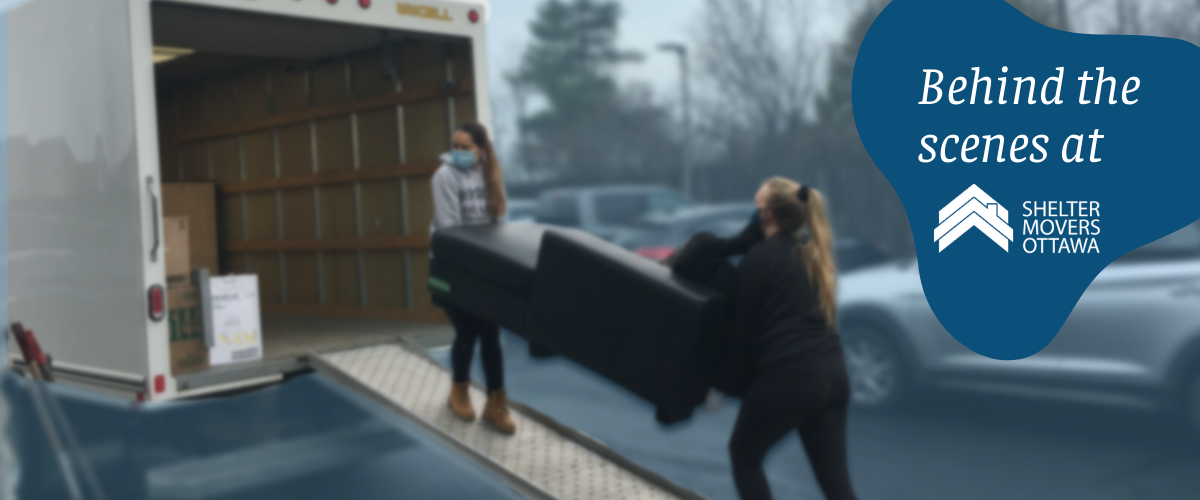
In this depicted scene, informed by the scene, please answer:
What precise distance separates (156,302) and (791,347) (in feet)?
9.43

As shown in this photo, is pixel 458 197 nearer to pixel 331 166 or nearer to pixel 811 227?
pixel 811 227

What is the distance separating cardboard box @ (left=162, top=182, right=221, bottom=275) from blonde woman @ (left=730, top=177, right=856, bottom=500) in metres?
5.46

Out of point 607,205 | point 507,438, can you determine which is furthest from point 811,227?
point 607,205

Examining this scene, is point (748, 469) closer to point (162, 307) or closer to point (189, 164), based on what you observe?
point (162, 307)

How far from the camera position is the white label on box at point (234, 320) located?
15.6 ft

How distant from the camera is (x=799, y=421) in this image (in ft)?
10.0

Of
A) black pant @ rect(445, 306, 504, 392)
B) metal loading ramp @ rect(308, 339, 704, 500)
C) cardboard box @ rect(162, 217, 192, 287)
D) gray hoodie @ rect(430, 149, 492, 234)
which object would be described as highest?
gray hoodie @ rect(430, 149, 492, 234)

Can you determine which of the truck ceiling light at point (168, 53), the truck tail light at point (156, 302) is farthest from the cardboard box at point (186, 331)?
the truck ceiling light at point (168, 53)

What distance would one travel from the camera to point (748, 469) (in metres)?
3.17

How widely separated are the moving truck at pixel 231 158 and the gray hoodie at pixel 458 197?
3.15 feet

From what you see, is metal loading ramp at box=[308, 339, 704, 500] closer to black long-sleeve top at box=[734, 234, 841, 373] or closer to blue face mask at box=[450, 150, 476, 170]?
blue face mask at box=[450, 150, 476, 170]

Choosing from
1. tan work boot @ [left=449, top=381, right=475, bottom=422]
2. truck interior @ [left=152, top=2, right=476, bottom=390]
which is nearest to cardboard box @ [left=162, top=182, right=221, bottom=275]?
truck interior @ [left=152, top=2, right=476, bottom=390]

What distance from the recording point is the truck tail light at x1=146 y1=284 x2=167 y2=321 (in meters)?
4.30

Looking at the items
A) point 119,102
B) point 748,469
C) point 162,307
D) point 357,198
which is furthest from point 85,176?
point 748,469
